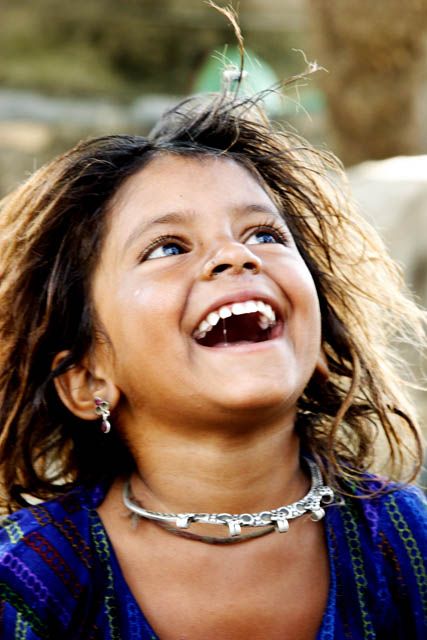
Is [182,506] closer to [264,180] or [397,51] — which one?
[264,180]

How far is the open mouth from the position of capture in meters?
1.99

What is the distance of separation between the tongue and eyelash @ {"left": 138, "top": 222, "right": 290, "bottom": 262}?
0.16 m

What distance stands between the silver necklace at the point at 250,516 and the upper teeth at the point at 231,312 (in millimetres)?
340

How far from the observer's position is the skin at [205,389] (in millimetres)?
1986

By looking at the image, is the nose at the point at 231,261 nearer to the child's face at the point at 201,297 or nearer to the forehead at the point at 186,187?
the child's face at the point at 201,297

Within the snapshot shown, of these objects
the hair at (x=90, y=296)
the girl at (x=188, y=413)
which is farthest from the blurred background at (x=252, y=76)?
the girl at (x=188, y=413)

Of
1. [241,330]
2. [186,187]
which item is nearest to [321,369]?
[241,330]

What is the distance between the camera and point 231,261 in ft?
6.56

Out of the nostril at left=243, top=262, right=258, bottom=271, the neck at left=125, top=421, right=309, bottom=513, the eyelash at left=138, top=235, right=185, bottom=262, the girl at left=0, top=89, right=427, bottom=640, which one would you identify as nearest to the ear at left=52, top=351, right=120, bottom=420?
the girl at left=0, top=89, right=427, bottom=640

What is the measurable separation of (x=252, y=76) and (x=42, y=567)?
267 cm

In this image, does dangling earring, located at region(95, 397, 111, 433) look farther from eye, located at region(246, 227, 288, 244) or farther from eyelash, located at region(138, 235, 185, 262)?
eye, located at region(246, 227, 288, 244)

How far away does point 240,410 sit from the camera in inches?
77.0

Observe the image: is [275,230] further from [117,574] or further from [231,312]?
[117,574]

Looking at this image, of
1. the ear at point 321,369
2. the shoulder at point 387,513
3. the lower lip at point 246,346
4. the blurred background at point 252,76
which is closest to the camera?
the lower lip at point 246,346
